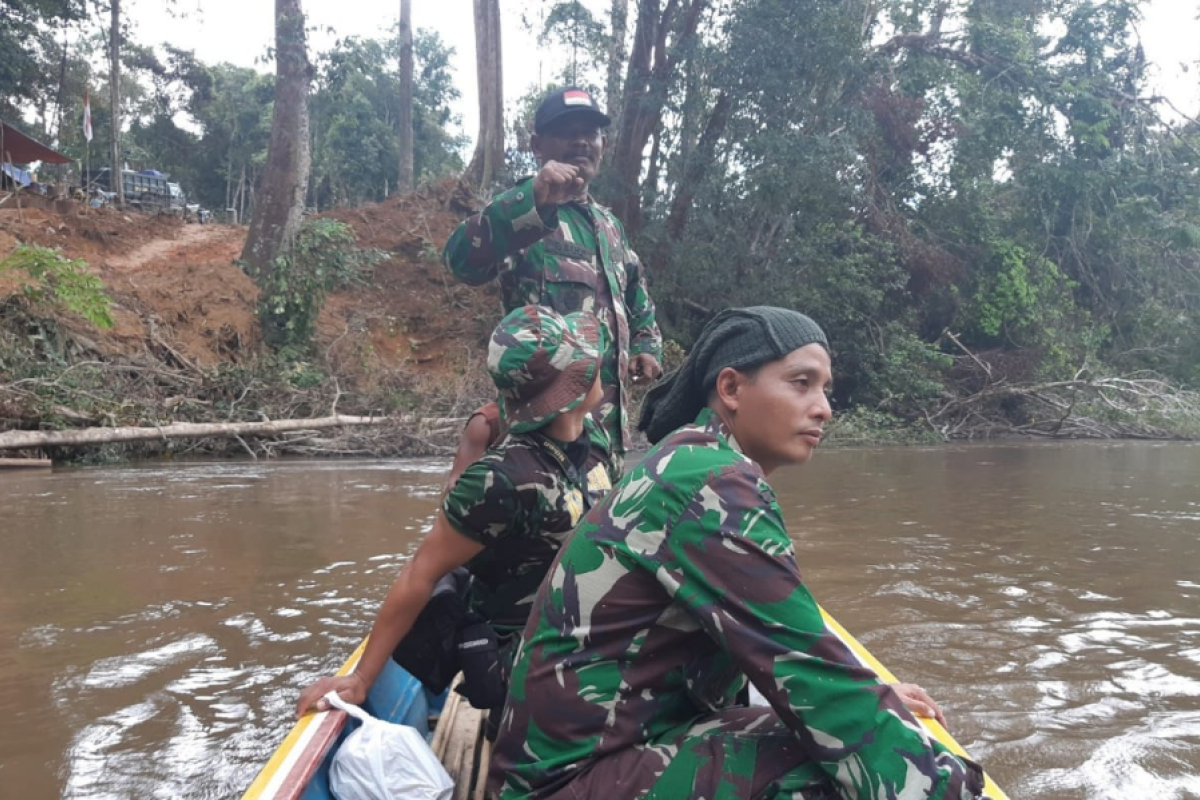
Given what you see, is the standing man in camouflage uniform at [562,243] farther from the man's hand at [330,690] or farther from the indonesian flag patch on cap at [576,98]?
the man's hand at [330,690]

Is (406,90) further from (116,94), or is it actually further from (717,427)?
(717,427)

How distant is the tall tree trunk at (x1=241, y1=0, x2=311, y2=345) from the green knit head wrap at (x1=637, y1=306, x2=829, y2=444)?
491 inches

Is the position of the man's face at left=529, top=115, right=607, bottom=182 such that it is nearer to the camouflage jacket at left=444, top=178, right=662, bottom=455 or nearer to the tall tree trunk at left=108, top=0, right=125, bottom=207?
the camouflage jacket at left=444, top=178, right=662, bottom=455

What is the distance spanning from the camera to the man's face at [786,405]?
171cm

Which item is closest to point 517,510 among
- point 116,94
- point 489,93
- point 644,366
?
point 644,366

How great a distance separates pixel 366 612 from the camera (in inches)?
175

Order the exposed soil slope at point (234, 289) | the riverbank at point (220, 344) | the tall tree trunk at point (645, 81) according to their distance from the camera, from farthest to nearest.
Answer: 1. the tall tree trunk at point (645, 81)
2. the exposed soil slope at point (234, 289)
3. the riverbank at point (220, 344)

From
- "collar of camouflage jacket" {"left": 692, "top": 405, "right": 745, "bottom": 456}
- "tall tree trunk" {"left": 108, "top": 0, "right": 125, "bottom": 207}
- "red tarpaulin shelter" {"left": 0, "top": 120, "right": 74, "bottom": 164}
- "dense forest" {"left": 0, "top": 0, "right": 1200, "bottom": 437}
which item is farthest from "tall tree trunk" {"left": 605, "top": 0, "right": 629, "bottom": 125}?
"collar of camouflage jacket" {"left": 692, "top": 405, "right": 745, "bottom": 456}

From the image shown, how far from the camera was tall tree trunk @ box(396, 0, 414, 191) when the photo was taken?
21422mm

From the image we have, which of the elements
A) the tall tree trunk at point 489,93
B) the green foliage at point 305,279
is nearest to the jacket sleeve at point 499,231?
the green foliage at point 305,279

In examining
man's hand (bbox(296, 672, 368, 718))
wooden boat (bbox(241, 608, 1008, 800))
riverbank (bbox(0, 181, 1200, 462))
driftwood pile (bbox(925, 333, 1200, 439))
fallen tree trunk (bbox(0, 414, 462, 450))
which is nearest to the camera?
wooden boat (bbox(241, 608, 1008, 800))

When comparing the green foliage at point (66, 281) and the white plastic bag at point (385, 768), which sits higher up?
the green foliage at point (66, 281)

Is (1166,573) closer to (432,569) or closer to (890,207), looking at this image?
(432,569)

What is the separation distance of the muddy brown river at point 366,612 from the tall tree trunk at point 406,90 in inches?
560
